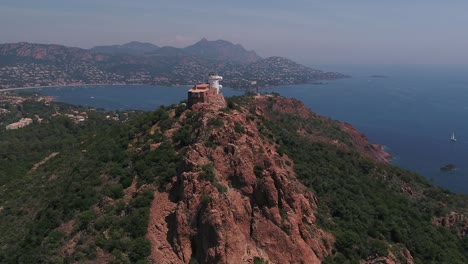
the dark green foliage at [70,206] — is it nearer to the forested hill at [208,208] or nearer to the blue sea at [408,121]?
the forested hill at [208,208]

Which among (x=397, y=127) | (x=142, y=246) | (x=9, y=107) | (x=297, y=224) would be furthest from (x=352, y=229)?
(x=9, y=107)

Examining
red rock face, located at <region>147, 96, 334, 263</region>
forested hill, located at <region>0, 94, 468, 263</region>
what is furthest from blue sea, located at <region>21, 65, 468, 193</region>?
red rock face, located at <region>147, 96, 334, 263</region>

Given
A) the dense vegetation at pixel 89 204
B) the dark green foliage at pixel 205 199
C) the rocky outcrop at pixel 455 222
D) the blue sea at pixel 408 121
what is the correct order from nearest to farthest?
the dark green foliage at pixel 205 199 < the dense vegetation at pixel 89 204 < the rocky outcrop at pixel 455 222 < the blue sea at pixel 408 121

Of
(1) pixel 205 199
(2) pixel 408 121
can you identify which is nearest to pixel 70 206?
(1) pixel 205 199

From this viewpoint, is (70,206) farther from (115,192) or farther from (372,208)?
(372,208)

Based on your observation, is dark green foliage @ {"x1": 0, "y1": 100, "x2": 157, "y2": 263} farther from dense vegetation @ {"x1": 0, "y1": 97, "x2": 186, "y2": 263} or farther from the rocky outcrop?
the rocky outcrop

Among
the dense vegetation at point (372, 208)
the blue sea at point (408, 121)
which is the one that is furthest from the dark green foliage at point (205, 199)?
the blue sea at point (408, 121)
